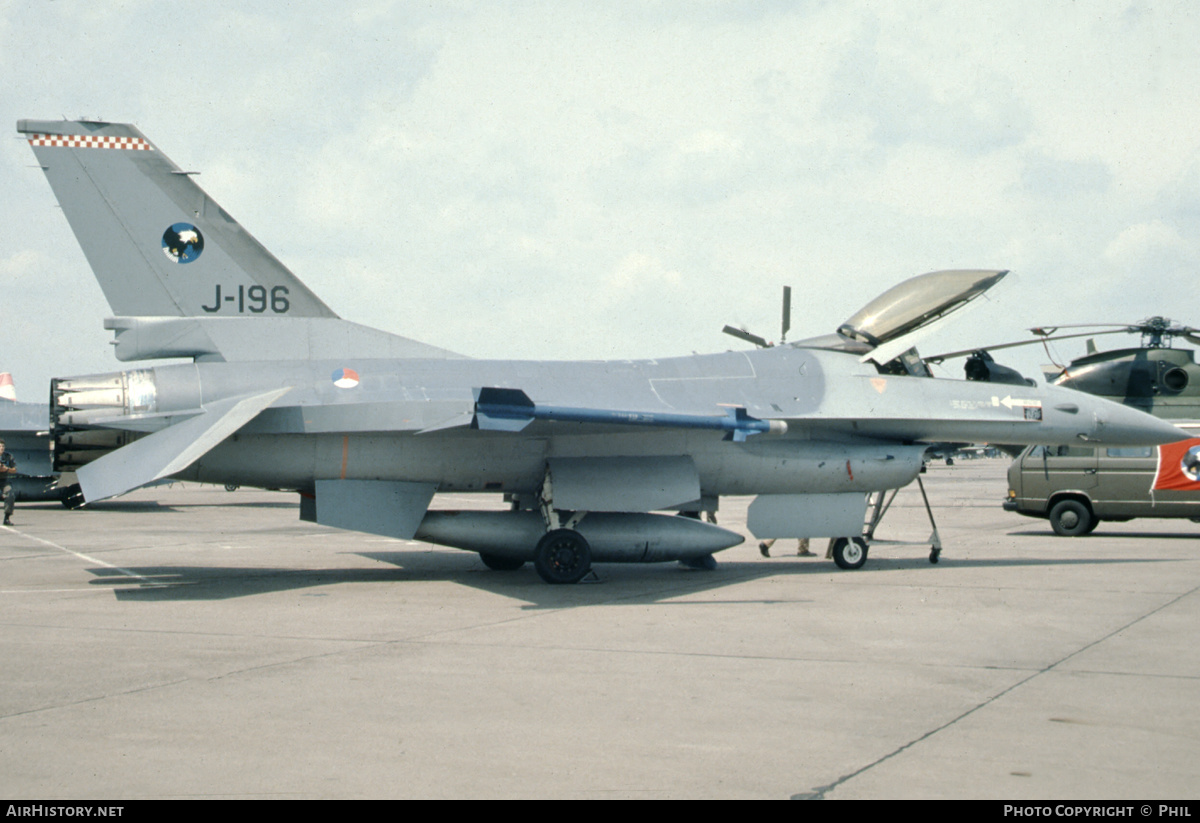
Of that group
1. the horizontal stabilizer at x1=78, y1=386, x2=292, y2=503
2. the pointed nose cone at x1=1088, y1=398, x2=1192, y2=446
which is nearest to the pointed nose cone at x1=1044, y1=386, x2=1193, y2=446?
the pointed nose cone at x1=1088, y1=398, x2=1192, y2=446

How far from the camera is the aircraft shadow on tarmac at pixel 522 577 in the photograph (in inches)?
442

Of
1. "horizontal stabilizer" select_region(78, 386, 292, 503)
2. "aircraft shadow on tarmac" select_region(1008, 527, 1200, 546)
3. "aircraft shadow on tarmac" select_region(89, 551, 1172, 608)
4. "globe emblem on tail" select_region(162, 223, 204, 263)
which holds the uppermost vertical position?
"globe emblem on tail" select_region(162, 223, 204, 263)

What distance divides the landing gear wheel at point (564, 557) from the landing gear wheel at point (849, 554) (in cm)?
346

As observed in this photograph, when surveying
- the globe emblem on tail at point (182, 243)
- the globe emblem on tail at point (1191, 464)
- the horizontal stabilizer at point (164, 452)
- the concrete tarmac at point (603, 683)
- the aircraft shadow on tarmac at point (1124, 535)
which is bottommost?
the aircraft shadow on tarmac at point (1124, 535)

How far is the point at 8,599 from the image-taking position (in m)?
10.7

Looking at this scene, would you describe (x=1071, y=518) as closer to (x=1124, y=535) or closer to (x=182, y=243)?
(x=1124, y=535)

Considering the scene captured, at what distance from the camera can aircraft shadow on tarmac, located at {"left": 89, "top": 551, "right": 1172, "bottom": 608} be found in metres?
11.2

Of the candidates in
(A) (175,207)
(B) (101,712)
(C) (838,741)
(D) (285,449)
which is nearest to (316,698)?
(B) (101,712)

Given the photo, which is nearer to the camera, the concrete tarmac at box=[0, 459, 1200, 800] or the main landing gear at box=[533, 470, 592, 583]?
the concrete tarmac at box=[0, 459, 1200, 800]

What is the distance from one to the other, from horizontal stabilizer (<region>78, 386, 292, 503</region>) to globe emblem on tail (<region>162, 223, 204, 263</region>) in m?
2.27

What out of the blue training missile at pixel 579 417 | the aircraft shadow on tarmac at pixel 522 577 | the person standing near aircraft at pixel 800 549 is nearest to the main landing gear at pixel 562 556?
the aircraft shadow on tarmac at pixel 522 577

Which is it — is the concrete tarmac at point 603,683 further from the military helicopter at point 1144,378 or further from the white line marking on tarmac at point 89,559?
the military helicopter at point 1144,378

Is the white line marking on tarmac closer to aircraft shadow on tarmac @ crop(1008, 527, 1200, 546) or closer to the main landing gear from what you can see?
the main landing gear
